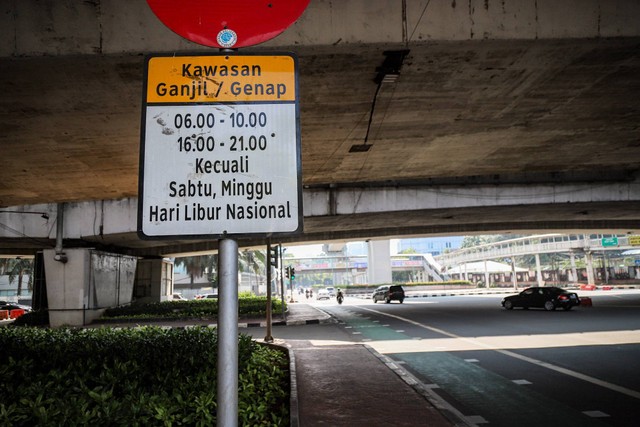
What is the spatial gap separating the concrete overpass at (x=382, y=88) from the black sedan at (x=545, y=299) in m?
9.30

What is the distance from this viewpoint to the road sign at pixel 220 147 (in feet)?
6.18

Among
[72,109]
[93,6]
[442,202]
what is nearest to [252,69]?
[93,6]

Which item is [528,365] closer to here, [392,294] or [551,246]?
[392,294]

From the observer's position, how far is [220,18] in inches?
90.1

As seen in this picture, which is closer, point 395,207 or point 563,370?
point 563,370

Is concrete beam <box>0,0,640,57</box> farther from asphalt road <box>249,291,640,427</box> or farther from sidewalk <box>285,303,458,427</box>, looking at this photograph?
asphalt road <box>249,291,640,427</box>

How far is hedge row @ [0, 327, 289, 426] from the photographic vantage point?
11.8 ft

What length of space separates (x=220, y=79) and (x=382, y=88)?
19.1ft

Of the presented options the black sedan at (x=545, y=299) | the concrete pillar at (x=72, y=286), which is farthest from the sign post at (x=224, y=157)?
the black sedan at (x=545, y=299)

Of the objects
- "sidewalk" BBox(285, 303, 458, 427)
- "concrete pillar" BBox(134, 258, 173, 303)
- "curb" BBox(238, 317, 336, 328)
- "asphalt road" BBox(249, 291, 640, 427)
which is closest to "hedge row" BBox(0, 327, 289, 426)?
"sidewalk" BBox(285, 303, 458, 427)

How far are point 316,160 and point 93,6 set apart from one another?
696 cm

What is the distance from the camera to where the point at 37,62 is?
5770mm

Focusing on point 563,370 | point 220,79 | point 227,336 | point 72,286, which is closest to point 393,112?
point 563,370

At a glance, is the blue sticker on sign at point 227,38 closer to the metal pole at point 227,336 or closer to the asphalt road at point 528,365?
the metal pole at point 227,336
